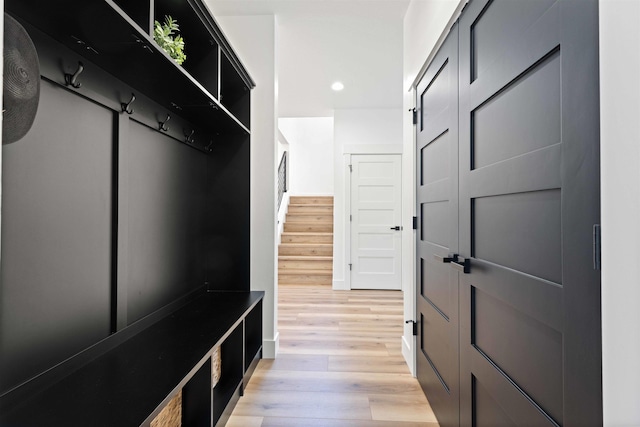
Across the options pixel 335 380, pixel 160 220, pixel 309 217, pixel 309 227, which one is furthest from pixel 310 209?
pixel 160 220

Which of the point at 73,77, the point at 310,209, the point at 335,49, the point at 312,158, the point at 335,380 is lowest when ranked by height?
the point at 335,380

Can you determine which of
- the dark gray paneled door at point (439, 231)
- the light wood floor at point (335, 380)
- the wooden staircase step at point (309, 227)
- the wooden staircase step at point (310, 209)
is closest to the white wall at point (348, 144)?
the light wood floor at point (335, 380)

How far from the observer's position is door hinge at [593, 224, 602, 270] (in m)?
0.69

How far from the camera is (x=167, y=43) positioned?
1405 mm

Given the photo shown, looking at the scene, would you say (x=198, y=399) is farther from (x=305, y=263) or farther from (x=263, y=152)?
(x=305, y=263)

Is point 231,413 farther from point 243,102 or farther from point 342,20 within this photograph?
point 342,20

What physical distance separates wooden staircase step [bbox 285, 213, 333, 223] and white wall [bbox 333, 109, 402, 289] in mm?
1619

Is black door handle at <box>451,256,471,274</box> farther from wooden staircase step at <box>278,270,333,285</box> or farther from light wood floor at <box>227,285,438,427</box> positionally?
wooden staircase step at <box>278,270,333,285</box>

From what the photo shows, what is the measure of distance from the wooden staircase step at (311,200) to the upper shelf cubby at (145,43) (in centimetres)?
530

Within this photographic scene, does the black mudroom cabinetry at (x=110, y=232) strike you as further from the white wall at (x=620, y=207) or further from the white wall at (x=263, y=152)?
the white wall at (x=620, y=207)

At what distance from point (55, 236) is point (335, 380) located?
5.65 feet

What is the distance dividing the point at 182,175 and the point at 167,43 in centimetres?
80

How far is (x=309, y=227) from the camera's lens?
21.5 ft

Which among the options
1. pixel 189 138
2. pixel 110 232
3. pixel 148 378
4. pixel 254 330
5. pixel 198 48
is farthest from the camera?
pixel 254 330
